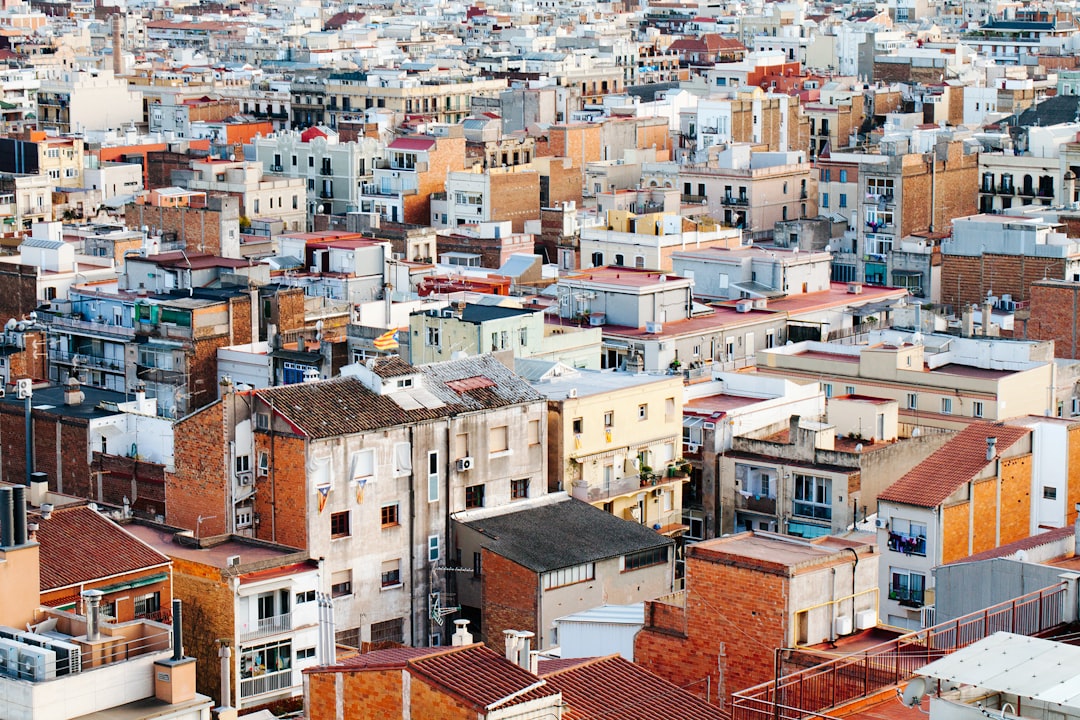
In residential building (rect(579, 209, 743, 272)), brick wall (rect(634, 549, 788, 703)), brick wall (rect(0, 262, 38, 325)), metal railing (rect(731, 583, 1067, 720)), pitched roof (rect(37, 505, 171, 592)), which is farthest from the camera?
residential building (rect(579, 209, 743, 272))

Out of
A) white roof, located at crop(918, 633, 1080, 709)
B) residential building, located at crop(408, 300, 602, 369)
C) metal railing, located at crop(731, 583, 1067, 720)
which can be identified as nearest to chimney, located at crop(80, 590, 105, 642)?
metal railing, located at crop(731, 583, 1067, 720)

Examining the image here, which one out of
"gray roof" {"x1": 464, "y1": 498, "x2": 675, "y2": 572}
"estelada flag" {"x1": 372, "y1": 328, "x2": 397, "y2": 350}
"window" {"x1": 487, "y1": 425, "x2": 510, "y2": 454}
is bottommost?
"gray roof" {"x1": 464, "y1": 498, "x2": 675, "y2": 572}

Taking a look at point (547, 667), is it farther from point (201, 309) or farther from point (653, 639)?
point (201, 309)

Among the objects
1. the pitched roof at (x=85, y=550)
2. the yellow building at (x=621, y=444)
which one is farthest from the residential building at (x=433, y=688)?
the yellow building at (x=621, y=444)

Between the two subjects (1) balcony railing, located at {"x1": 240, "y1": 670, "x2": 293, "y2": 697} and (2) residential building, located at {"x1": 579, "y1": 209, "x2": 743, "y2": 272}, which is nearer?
(1) balcony railing, located at {"x1": 240, "y1": 670, "x2": 293, "y2": 697}

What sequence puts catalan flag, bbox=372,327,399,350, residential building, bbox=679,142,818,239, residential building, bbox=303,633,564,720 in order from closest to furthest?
residential building, bbox=303,633,564,720 < catalan flag, bbox=372,327,399,350 < residential building, bbox=679,142,818,239

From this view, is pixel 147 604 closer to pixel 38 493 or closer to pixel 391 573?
pixel 38 493

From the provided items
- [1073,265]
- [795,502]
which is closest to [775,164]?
[1073,265]

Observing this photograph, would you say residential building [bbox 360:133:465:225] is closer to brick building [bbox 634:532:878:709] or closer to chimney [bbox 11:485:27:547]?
brick building [bbox 634:532:878:709]

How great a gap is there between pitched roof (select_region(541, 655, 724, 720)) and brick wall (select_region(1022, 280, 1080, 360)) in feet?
143

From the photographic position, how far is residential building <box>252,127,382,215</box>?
121875mm

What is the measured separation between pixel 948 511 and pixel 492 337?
71.0ft

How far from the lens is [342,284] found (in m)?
Result: 89.3

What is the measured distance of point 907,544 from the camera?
5347 centimetres
